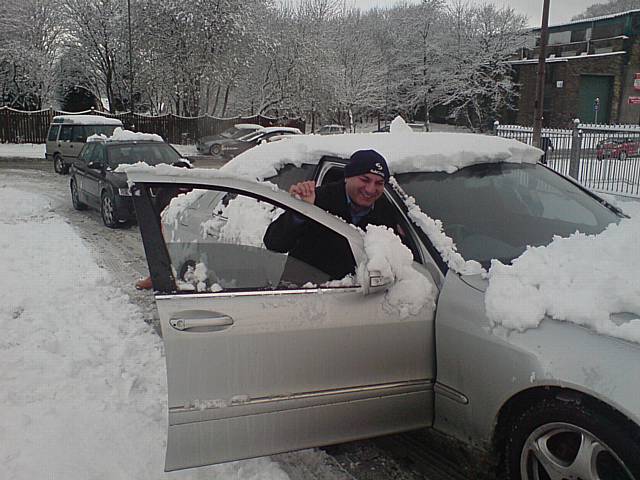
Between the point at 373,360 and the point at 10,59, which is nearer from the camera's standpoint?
the point at 373,360

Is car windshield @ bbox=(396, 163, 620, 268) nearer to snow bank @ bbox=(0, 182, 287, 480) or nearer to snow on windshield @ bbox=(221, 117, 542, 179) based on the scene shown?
snow on windshield @ bbox=(221, 117, 542, 179)

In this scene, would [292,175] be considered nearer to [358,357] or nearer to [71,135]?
[358,357]

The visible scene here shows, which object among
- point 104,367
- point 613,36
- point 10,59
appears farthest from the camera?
point 613,36

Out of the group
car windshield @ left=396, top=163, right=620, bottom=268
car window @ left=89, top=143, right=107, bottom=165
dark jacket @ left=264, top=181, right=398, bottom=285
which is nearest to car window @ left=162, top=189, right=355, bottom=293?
dark jacket @ left=264, top=181, right=398, bottom=285

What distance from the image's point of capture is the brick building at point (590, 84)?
39.2 m

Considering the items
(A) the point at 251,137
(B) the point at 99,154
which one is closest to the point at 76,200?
(B) the point at 99,154

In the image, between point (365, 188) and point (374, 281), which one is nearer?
point (374, 281)

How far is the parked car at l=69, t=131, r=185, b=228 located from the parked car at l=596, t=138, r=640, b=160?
827cm

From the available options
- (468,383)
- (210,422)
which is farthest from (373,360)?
(210,422)

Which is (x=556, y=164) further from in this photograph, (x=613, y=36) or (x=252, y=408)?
(x=613, y=36)

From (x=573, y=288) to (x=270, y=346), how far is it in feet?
4.29

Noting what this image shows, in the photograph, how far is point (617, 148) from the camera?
38.7ft

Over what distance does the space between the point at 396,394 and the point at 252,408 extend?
67 cm

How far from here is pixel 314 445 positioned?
8.84 ft
